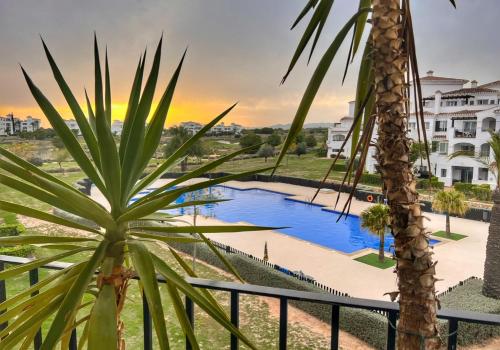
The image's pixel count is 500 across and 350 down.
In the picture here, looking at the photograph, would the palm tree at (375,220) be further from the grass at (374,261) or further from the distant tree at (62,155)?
the distant tree at (62,155)

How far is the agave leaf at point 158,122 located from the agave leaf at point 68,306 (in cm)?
37

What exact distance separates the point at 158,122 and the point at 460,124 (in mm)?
23063

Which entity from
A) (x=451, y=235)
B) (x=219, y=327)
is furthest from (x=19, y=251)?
(x=451, y=235)

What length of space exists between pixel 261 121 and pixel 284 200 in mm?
18109

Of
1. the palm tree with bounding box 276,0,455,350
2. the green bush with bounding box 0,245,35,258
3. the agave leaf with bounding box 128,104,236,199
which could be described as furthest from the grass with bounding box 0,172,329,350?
the palm tree with bounding box 276,0,455,350

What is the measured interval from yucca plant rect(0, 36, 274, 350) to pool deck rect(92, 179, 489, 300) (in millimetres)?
7047

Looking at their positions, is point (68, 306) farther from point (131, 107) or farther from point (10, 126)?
point (10, 126)

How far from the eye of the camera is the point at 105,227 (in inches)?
A: 36.1

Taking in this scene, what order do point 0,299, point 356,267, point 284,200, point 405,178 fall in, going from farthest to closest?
1. point 284,200
2. point 356,267
3. point 0,299
4. point 405,178

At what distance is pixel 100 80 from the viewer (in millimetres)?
1000

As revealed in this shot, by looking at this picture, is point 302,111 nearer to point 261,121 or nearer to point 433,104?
point 261,121

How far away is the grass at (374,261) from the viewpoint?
36.6 feet

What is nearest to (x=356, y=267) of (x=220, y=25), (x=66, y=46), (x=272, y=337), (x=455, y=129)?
(x=272, y=337)

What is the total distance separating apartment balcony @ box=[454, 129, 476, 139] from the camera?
19781mm
